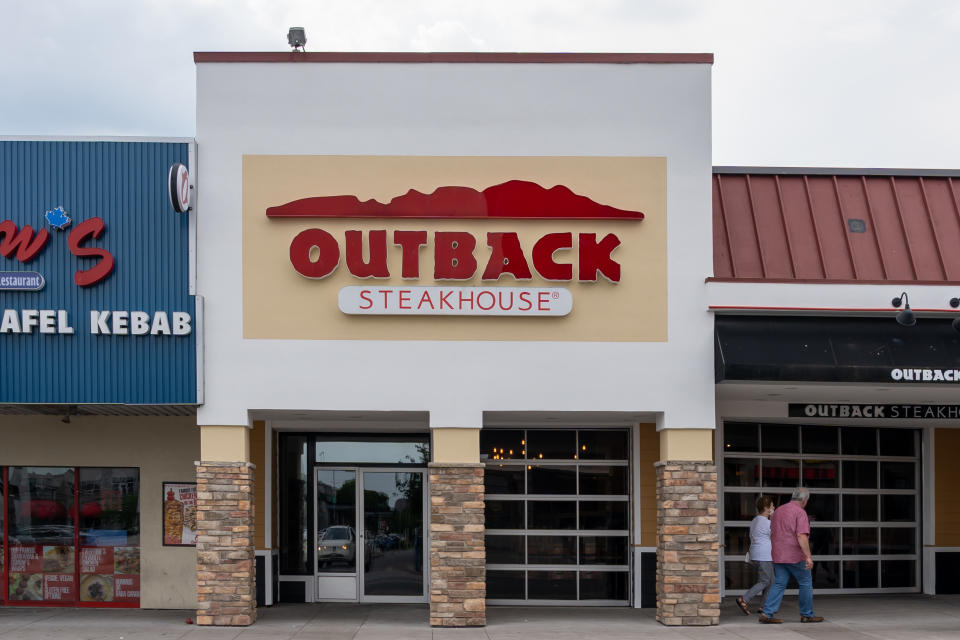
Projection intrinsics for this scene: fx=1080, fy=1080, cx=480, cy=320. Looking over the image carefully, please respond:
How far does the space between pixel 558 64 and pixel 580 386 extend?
426 cm

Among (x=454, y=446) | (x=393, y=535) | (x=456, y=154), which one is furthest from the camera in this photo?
(x=393, y=535)

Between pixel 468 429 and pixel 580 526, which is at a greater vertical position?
pixel 468 429

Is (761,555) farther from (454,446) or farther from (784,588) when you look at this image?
(454,446)

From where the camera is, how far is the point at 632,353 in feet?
46.0

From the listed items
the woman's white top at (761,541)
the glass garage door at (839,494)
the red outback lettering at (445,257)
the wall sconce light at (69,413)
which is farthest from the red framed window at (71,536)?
the glass garage door at (839,494)

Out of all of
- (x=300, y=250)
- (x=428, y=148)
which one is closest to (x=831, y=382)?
(x=428, y=148)

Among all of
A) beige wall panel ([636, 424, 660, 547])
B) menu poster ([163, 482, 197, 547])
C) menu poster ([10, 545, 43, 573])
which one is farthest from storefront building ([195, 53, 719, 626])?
menu poster ([10, 545, 43, 573])

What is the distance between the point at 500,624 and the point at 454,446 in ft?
8.09

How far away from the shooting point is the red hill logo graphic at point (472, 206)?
14.0 metres

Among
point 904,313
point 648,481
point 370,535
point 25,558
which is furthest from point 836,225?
point 25,558

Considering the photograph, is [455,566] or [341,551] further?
[341,551]

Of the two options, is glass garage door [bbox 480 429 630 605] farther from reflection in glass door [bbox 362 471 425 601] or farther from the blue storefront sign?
the blue storefront sign

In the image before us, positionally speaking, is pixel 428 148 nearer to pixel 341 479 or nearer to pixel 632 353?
pixel 632 353

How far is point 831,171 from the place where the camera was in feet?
52.1
